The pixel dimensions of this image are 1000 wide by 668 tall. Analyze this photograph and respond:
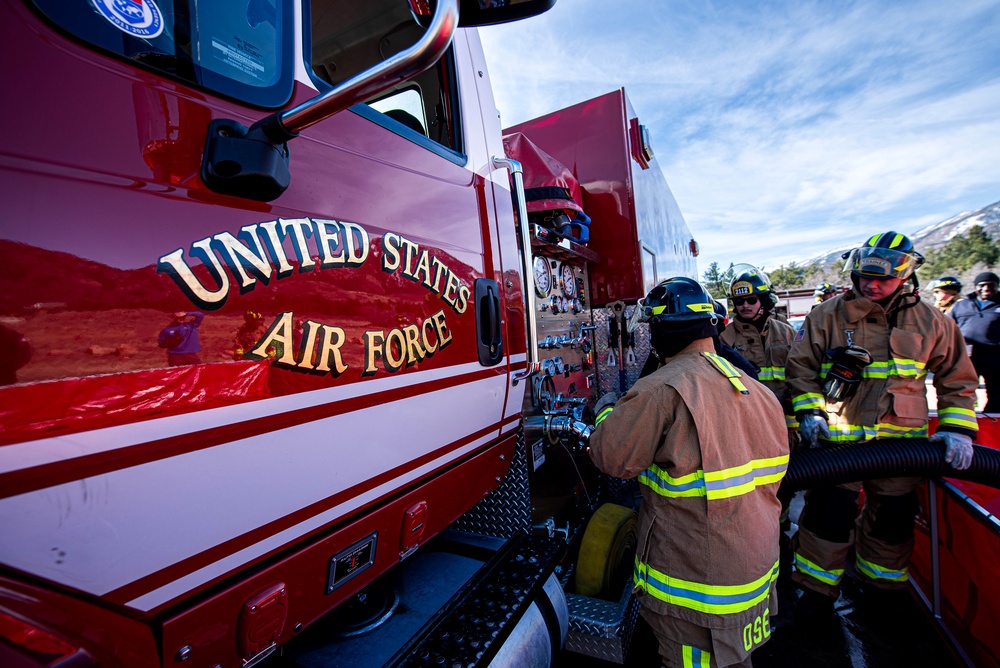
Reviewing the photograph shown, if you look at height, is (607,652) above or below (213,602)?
below

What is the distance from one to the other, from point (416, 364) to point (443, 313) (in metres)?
0.21

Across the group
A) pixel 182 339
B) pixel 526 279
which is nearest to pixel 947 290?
pixel 526 279

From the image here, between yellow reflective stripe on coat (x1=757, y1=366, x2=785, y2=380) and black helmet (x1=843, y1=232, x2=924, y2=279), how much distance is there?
1.17 metres

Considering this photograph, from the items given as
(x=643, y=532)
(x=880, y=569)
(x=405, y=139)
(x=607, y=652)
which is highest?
(x=405, y=139)

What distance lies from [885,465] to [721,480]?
1674 mm

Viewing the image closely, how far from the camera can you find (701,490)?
177 centimetres

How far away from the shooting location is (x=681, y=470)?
1.78 m

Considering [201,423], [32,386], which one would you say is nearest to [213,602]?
[201,423]

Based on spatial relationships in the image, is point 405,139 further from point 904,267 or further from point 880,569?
point 880,569

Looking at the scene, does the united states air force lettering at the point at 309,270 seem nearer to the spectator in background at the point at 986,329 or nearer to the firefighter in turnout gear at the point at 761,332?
the firefighter in turnout gear at the point at 761,332

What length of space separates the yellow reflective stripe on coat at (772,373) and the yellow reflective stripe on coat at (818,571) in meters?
1.35

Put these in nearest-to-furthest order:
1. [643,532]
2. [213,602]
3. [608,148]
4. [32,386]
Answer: [32,386], [213,602], [643,532], [608,148]

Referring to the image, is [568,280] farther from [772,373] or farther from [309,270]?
[309,270]

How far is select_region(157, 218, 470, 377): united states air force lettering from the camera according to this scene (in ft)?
2.94
